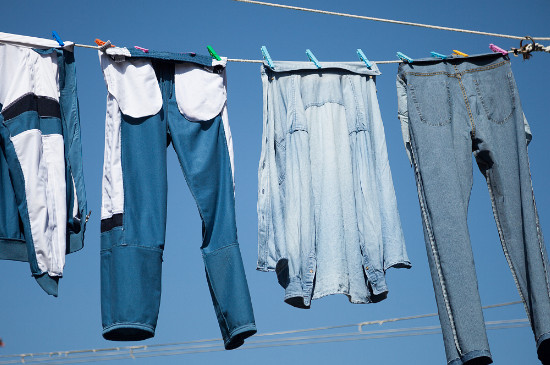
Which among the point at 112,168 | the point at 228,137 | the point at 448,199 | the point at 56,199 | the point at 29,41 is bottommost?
the point at 448,199

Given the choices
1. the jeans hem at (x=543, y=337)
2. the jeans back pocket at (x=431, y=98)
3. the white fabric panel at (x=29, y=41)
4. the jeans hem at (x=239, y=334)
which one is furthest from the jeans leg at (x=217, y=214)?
the jeans hem at (x=543, y=337)

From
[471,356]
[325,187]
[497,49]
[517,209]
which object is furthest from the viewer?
[497,49]

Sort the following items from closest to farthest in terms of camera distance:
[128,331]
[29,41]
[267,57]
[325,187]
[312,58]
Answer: [128,331]
[29,41]
[325,187]
[267,57]
[312,58]

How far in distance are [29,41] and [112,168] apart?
2.76 feet

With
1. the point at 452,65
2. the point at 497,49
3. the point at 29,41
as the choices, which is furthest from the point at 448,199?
the point at 29,41

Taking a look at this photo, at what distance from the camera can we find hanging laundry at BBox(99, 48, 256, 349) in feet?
13.4

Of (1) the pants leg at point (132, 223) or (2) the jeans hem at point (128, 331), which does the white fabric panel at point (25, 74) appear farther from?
(2) the jeans hem at point (128, 331)

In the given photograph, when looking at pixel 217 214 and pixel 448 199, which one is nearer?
Answer: pixel 217 214

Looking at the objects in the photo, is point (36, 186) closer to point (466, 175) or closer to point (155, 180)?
point (155, 180)

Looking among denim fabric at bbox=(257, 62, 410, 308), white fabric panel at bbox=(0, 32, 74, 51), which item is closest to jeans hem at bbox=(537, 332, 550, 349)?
denim fabric at bbox=(257, 62, 410, 308)

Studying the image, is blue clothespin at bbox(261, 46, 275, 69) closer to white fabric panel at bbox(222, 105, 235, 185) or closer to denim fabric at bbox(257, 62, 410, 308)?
denim fabric at bbox(257, 62, 410, 308)

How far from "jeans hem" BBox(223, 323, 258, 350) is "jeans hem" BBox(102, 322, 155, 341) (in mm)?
386

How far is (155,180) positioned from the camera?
4.32 meters

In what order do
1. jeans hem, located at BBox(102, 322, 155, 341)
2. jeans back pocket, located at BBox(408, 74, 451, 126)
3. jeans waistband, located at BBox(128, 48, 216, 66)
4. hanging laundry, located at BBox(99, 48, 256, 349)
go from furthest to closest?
jeans back pocket, located at BBox(408, 74, 451, 126) < jeans waistband, located at BBox(128, 48, 216, 66) < hanging laundry, located at BBox(99, 48, 256, 349) < jeans hem, located at BBox(102, 322, 155, 341)
